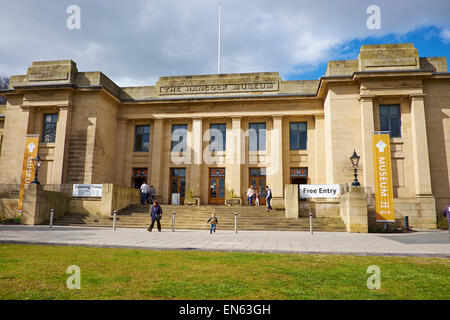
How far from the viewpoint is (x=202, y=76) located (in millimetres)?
29406

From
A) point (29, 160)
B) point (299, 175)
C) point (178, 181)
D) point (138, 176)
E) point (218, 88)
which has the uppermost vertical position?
point (218, 88)

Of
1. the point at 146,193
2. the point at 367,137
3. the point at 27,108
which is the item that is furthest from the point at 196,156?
the point at 27,108

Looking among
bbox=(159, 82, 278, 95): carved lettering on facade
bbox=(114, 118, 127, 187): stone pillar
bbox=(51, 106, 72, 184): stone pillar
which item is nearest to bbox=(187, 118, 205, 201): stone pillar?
bbox=(159, 82, 278, 95): carved lettering on facade

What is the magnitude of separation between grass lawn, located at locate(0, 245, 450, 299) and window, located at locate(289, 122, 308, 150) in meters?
20.4

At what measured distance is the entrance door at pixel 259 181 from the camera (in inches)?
1094

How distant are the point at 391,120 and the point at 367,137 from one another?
263 centimetres

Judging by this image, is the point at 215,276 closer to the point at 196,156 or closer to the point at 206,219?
the point at 206,219

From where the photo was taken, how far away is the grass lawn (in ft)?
14.6

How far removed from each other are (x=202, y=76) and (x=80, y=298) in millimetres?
27151

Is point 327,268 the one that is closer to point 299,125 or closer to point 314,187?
point 314,187

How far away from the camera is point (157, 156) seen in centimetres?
2869

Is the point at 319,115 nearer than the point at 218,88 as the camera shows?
Yes

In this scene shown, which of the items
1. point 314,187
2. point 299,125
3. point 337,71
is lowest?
point 314,187
